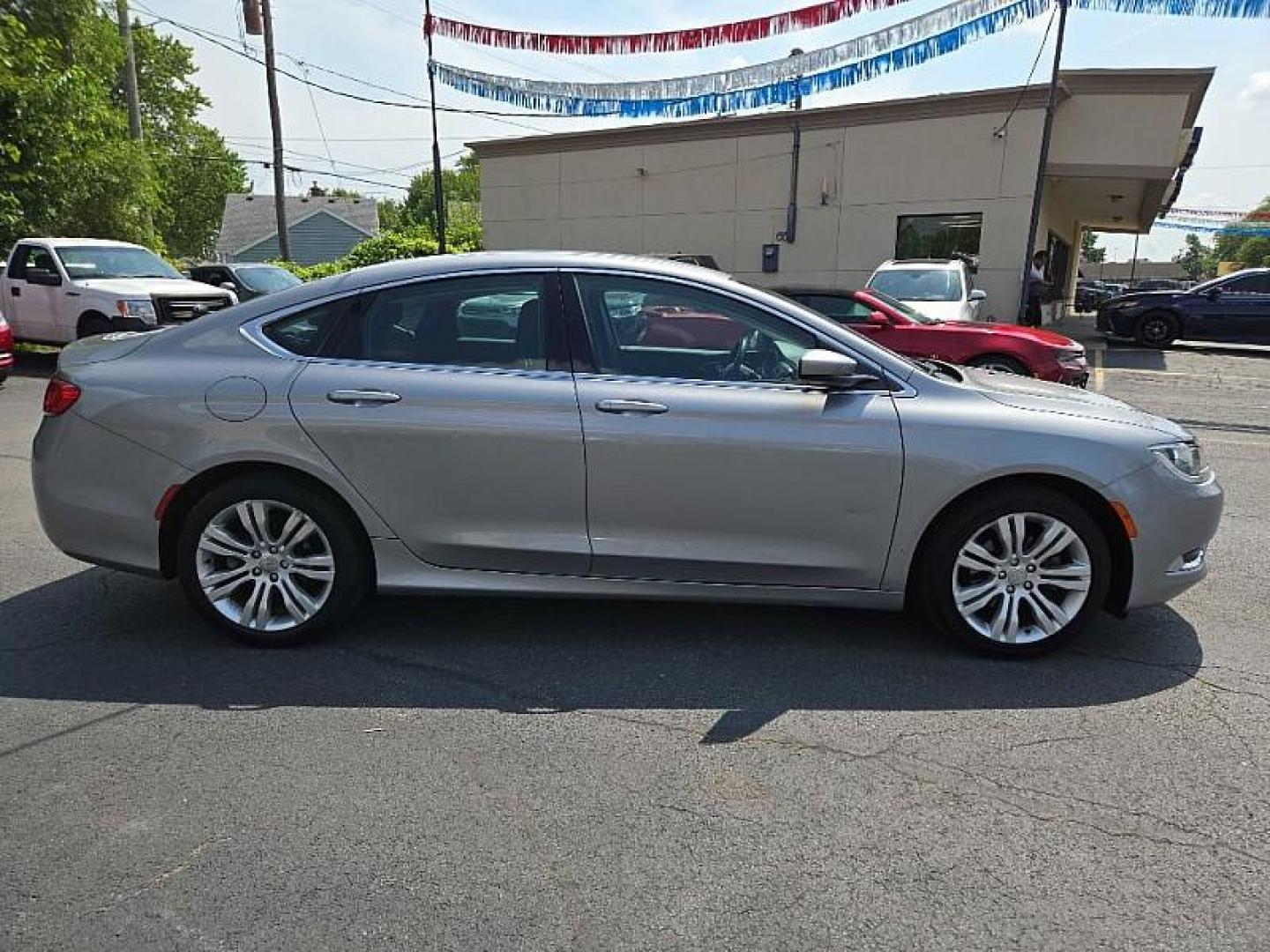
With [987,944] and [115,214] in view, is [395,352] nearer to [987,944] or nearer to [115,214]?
[987,944]

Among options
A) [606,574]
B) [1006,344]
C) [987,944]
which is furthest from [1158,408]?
[987,944]

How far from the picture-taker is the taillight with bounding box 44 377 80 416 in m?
3.74

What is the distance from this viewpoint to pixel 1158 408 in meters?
10.4

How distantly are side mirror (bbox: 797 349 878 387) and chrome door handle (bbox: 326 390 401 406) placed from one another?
1.63 metres

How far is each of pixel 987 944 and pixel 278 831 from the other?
6.32 ft

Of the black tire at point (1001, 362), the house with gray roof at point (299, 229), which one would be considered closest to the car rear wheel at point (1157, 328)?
the black tire at point (1001, 362)

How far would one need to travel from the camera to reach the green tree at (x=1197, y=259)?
388 feet

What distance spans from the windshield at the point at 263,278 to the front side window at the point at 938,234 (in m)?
12.8

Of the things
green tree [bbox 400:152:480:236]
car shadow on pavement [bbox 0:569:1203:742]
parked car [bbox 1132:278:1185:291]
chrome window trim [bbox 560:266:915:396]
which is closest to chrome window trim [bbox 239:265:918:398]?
chrome window trim [bbox 560:266:915:396]

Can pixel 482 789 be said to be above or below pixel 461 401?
below

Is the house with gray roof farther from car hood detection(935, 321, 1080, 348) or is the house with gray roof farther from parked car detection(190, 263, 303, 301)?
car hood detection(935, 321, 1080, 348)

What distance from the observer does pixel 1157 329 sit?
16422 mm

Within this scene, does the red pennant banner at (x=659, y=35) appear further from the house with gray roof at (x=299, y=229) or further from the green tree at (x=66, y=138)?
the house with gray roof at (x=299, y=229)

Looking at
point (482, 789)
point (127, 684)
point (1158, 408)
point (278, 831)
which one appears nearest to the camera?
point (278, 831)
